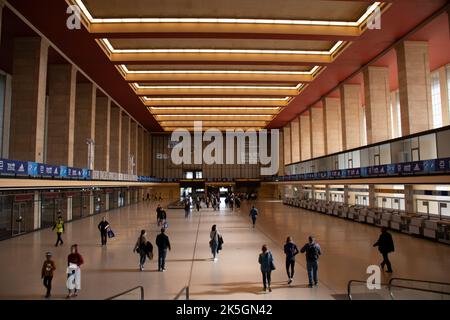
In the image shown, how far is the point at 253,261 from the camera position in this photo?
1046 centimetres

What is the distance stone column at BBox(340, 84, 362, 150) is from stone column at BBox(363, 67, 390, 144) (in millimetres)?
3459

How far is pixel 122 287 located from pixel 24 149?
47.8ft

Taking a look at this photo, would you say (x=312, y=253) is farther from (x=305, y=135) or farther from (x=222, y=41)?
(x=305, y=135)

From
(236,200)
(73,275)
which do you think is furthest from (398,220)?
(236,200)

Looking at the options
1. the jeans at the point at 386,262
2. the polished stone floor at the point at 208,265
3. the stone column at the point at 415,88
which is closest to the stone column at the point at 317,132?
the stone column at the point at 415,88

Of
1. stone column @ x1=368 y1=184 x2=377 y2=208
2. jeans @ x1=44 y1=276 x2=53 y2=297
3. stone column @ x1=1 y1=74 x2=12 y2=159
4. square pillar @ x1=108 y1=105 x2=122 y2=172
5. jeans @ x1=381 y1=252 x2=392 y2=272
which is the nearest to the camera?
jeans @ x1=44 y1=276 x2=53 y2=297

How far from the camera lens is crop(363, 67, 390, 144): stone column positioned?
80.2ft

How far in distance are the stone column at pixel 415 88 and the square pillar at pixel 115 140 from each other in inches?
1145

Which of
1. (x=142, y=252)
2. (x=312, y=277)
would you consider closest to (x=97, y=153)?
(x=142, y=252)

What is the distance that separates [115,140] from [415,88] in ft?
99.1

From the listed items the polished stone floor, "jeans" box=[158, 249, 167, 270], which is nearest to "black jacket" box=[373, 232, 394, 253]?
the polished stone floor

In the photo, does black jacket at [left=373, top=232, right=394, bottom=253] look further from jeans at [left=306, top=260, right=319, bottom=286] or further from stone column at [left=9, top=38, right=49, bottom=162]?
stone column at [left=9, top=38, right=49, bottom=162]

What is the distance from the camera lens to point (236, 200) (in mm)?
34500
